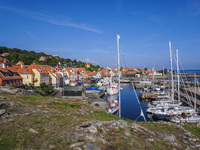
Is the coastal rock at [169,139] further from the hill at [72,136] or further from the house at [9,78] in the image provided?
the house at [9,78]

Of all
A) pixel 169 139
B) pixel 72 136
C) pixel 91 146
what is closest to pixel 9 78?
pixel 72 136

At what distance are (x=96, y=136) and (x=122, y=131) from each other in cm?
229

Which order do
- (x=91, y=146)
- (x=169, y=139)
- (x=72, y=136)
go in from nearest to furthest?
(x=91, y=146), (x=72, y=136), (x=169, y=139)

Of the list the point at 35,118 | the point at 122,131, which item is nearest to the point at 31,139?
the point at 35,118

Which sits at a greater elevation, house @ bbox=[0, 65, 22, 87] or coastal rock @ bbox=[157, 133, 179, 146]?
house @ bbox=[0, 65, 22, 87]

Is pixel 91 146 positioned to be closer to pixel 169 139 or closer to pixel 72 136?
pixel 72 136

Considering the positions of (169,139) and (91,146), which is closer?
(91,146)

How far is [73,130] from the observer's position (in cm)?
949

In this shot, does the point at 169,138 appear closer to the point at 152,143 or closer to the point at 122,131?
the point at 152,143

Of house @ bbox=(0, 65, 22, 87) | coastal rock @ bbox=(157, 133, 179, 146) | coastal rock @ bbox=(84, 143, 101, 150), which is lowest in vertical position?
coastal rock @ bbox=(157, 133, 179, 146)

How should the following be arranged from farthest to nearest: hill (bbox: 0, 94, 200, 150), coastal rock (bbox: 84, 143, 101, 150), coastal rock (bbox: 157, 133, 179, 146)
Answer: coastal rock (bbox: 157, 133, 179, 146), hill (bbox: 0, 94, 200, 150), coastal rock (bbox: 84, 143, 101, 150)

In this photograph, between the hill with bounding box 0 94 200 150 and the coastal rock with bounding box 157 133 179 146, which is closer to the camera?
the hill with bounding box 0 94 200 150

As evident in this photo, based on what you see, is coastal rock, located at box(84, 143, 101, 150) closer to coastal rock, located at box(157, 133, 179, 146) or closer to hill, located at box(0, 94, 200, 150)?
hill, located at box(0, 94, 200, 150)

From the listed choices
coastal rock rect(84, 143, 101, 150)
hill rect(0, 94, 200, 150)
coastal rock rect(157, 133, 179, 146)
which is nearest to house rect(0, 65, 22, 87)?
hill rect(0, 94, 200, 150)
